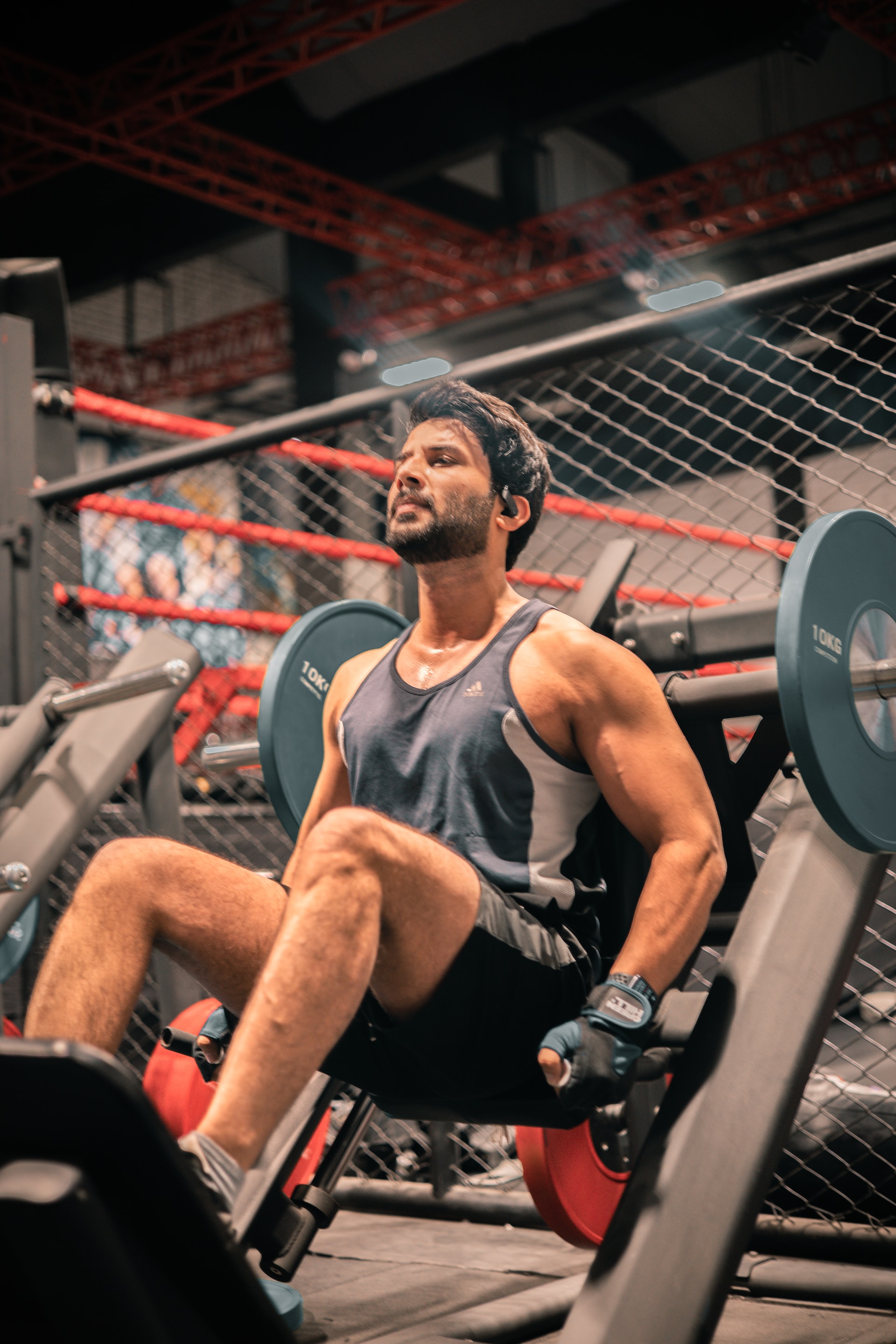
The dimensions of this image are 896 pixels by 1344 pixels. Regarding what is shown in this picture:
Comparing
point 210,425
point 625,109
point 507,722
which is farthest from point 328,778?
point 625,109

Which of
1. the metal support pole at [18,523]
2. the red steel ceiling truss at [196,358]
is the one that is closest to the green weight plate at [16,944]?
the metal support pole at [18,523]

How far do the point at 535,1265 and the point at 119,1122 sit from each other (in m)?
Answer: 1.37

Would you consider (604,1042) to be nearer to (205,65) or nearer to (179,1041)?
(179,1041)

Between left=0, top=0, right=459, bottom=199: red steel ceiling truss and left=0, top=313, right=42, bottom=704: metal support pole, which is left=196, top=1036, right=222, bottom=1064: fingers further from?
left=0, top=0, right=459, bottom=199: red steel ceiling truss

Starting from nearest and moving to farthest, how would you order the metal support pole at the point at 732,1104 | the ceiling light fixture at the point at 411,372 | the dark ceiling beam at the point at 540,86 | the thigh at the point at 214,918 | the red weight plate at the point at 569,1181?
the metal support pole at the point at 732,1104 < the thigh at the point at 214,918 < the red weight plate at the point at 569,1181 < the dark ceiling beam at the point at 540,86 < the ceiling light fixture at the point at 411,372

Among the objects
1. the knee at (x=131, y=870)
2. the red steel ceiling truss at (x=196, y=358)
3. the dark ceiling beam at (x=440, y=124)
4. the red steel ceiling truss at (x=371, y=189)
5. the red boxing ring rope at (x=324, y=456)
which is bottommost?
the knee at (x=131, y=870)

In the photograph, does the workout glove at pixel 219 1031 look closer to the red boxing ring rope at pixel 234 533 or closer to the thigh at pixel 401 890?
the thigh at pixel 401 890

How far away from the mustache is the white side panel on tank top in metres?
0.35

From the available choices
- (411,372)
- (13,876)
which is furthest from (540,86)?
(13,876)

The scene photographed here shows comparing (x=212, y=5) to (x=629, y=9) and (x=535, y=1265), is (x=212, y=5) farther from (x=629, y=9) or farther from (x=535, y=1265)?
(x=535, y=1265)

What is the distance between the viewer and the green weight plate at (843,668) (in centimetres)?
127

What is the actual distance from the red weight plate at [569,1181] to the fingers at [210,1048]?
0.42 m

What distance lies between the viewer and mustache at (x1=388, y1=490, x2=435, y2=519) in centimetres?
164

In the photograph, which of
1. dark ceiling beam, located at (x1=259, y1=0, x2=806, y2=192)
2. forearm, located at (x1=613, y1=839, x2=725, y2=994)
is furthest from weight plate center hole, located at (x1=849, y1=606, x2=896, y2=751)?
dark ceiling beam, located at (x1=259, y1=0, x2=806, y2=192)
